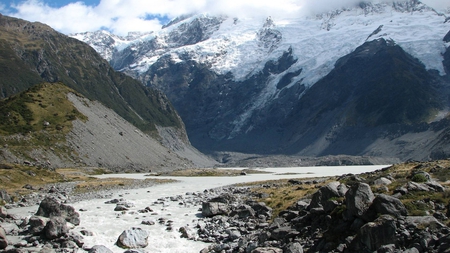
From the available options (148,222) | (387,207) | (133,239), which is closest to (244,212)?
(148,222)

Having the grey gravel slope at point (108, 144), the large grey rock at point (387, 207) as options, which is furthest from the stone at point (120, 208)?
the grey gravel slope at point (108, 144)

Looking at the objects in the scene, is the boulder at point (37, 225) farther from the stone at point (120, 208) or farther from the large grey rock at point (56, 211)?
the stone at point (120, 208)

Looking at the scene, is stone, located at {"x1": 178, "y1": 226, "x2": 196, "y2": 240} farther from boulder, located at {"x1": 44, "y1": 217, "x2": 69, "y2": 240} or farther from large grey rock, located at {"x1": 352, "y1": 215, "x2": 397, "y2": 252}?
large grey rock, located at {"x1": 352, "y1": 215, "x2": 397, "y2": 252}

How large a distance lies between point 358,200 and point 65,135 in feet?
436

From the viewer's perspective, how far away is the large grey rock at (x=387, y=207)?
25.6 meters

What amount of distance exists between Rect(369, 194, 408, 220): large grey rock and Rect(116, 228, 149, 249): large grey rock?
17.7 meters

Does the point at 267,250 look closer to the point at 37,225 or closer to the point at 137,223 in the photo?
the point at 137,223

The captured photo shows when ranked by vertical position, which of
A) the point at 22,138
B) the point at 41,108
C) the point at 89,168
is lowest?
the point at 89,168

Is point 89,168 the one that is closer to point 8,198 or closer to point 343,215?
point 8,198

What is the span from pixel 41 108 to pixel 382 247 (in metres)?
152

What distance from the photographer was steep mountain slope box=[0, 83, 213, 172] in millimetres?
127375

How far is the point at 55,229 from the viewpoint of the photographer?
107ft

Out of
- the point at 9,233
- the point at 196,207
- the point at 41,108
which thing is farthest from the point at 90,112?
the point at 9,233

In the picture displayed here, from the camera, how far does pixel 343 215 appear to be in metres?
28.0
